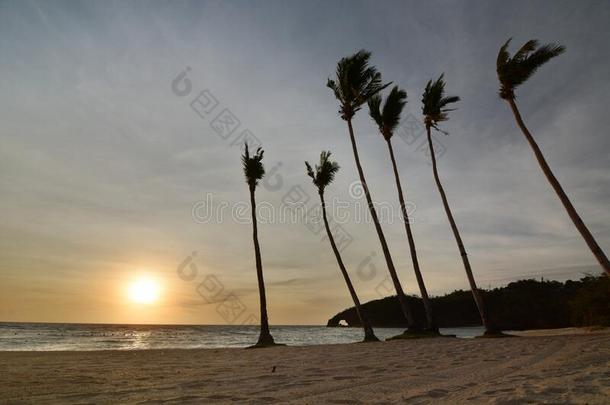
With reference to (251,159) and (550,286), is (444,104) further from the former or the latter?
(550,286)

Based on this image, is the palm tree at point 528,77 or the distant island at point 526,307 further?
the distant island at point 526,307

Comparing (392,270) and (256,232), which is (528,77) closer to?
(392,270)

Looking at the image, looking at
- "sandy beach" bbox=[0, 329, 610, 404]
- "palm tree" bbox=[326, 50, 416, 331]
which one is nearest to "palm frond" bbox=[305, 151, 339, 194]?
"palm tree" bbox=[326, 50, 416, 331]

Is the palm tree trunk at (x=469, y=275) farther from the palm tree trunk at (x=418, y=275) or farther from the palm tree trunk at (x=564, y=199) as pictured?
the palm tree trunk at (x=564, y=199)

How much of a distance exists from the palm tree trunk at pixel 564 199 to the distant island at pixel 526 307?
5627mm

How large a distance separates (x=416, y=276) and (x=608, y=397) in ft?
53.0

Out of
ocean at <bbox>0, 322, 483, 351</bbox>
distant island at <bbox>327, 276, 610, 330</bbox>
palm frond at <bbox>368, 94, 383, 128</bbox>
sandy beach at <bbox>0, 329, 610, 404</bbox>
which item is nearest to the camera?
sandy beach at <bbox>0, 329, 610, 404</bbox>

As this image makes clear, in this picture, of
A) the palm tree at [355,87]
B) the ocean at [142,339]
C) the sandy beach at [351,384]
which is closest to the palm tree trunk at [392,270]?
the palm tree at [355,87]

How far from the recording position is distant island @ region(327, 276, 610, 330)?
A: 16906 millimetres

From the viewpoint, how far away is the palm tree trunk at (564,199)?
11.8 metres

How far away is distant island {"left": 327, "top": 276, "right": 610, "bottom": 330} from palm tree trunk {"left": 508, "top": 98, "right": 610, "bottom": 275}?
563 centimetres

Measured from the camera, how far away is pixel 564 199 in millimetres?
12812

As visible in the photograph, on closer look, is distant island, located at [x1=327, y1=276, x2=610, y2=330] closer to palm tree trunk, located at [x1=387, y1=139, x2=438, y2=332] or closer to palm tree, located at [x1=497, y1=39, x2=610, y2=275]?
palm tree trunk, located at [x1=387, y1=139, x2=438, y2=332]

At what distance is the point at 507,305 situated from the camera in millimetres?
57000
